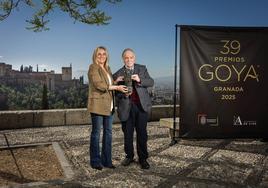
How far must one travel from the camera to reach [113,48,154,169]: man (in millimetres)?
5180

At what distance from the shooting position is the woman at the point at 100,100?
505 cm

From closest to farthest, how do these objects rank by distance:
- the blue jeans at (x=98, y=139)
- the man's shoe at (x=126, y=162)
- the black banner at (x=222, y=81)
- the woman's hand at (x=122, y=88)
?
the woman's hand at (x=122, y=88)
the blue jeans at (x=98, y=139)
the man's shoe at (x=126, y=162)
the black banner at (x=222, y=81)

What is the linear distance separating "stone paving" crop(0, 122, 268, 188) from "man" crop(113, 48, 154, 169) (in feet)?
1.70

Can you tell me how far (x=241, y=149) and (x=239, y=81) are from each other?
1439mm

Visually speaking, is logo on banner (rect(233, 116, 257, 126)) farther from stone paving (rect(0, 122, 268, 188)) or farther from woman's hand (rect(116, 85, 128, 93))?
woman's hand (rect(116, 85, 128, 93))

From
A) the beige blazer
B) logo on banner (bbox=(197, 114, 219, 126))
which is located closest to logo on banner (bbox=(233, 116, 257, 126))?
logo on banner (bbox=(197, 114, 219, 126))

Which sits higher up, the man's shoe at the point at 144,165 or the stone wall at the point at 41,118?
the stone wall at the point at 41,118

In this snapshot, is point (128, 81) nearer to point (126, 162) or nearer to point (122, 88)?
point (122, 88)

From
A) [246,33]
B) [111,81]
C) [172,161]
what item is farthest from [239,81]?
[111,81]

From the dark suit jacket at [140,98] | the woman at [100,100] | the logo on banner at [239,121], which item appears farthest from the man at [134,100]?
the logo on banner at [239,121]

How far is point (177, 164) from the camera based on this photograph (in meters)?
5.60

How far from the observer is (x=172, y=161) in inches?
228

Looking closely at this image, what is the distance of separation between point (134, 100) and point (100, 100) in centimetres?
56

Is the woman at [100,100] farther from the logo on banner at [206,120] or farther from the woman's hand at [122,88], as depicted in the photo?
the logo on banner at [206,120]
